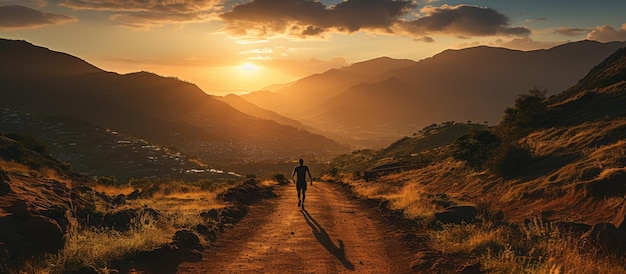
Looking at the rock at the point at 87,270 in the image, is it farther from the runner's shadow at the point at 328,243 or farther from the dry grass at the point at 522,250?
the dry grass at the point at 522,250

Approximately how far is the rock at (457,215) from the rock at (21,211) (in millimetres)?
11550

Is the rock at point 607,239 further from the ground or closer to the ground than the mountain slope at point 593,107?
closer to the ground

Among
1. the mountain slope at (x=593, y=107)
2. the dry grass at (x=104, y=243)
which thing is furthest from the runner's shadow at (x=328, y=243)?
the mountain slope at (x=593, y=107)

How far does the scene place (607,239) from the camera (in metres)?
8.37

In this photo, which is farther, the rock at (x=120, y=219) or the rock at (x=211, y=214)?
the rock at (x=211, y=214)

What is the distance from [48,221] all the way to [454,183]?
86.1ft

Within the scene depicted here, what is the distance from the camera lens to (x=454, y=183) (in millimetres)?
29562

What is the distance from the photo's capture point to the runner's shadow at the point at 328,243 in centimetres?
1005

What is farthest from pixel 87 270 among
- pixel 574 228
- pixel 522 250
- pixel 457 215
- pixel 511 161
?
pixel 511 161

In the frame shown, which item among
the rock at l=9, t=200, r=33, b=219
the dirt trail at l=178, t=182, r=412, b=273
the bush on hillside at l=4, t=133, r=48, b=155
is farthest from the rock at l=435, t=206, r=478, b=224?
the bush on hillside at l=4, t=133, r=48, b=155

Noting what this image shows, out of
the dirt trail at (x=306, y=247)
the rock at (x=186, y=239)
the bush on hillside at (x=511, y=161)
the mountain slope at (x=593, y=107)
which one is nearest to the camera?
the dirt trail at (x=306, y=247)

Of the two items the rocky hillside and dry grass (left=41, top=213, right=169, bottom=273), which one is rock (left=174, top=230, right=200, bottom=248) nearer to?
dry grass (left=41, top=213, right=169, bottom=273)

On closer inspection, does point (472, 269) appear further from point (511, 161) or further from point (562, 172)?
point (511, 161)

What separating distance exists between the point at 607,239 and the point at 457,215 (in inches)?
224
